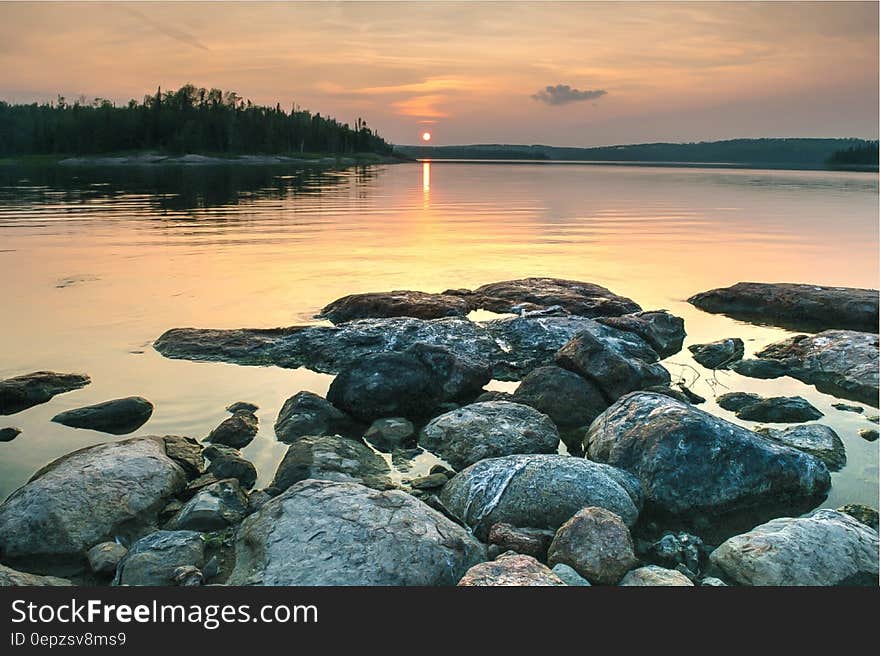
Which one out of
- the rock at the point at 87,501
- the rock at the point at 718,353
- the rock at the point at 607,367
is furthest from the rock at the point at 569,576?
the rock at the point at 718,353

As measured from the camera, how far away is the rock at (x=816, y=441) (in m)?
7.38

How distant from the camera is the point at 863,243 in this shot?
27250mm

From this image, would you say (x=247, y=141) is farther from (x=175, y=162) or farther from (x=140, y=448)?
(x=140, y=448)

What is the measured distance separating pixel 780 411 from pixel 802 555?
3.74 m

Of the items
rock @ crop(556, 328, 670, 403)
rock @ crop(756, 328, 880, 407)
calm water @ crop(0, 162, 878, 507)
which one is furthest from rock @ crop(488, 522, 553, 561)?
rock @ crop(756, 328, 880, 407)

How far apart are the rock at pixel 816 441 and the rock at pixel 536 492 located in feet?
7.42

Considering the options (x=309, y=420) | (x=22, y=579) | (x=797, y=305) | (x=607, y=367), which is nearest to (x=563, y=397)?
(x=607, y=367)

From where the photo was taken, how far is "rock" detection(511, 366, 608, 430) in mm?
8711

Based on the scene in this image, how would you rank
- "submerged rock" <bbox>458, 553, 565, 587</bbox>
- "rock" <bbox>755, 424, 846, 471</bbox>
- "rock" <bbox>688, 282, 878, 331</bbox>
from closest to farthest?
"submerged rock" <bbox>458, 553, 565, 587</bbox> < "rock" <bbox>755, 424, 846, 471</bbox> < "rock" <bbox>688, 282, 878, 331</bbox>

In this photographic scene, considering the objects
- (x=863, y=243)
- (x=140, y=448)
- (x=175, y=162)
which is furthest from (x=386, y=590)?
(x=175, y=162)

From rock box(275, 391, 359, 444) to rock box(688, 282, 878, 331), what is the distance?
31.7 feet

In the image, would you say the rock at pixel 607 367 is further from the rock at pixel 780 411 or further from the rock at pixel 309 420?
the rock at pixel 309 420

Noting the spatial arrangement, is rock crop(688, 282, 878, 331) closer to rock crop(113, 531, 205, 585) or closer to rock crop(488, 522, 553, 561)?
rock crop(488, 522, 553, 561)

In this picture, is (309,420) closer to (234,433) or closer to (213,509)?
(234,433)
